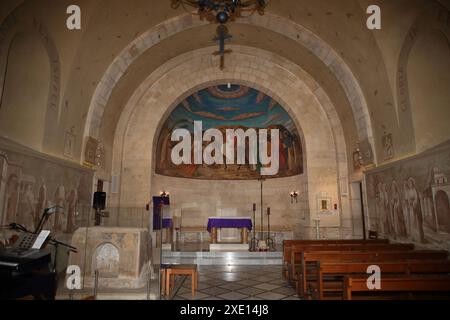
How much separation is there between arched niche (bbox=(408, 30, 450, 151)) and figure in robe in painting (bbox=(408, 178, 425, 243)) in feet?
3.44

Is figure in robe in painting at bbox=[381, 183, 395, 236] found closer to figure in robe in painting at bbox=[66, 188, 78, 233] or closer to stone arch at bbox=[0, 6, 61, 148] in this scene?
figure in robe in painting at bbox=[66, 188, 78, 233]

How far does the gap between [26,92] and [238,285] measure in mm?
6637

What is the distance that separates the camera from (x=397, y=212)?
7742 millimetres

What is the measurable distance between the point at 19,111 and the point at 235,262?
7.54m

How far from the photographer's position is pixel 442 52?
5863 millimetres

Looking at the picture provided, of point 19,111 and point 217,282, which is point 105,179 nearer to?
point 19,111

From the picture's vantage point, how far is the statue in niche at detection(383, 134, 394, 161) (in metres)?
8.06

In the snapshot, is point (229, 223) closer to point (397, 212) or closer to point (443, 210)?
point (397, 212)

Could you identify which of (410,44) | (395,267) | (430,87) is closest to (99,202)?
(395,267)

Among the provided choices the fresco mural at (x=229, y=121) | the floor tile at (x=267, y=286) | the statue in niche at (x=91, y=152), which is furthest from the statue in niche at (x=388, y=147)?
the statue in niche at (x=91, y=152)

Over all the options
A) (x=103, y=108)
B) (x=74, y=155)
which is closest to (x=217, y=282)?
(x=74, y=155)

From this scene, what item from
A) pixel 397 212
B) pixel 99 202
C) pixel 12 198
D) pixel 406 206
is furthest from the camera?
pixel 99 202

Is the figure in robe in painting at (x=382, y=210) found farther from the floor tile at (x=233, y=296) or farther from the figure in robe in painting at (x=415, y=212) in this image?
the floor tile at (x=233, y=296)

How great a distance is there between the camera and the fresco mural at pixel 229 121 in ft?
42.9
